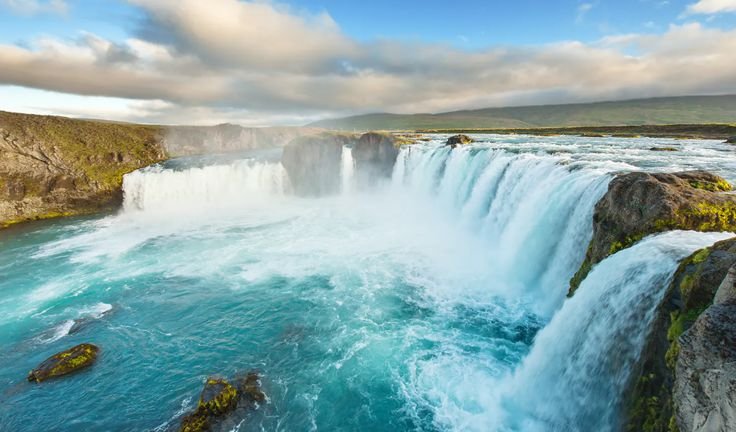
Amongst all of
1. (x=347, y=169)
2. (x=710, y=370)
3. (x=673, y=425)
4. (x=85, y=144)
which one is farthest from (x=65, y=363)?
(x=85, y=144)

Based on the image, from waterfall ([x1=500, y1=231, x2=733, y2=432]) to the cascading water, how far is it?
47 mm

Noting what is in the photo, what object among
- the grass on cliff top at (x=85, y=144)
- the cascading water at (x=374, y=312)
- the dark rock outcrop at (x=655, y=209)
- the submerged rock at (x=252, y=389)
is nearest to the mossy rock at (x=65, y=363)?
the cascading water at (x=374, y=312)

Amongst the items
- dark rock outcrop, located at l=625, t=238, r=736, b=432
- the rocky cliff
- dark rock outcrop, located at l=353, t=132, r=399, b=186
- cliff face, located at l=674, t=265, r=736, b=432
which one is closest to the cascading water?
dark rock outcrop, located at l=625, t=238, r=736, b=432

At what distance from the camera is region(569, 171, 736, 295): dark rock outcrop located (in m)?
9.80

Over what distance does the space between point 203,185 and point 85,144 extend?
19.6 metres

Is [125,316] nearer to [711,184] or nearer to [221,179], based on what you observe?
[711,184]

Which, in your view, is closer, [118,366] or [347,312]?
[118,366]

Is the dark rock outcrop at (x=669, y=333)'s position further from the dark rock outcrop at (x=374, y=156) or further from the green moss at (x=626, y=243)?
the dark rock outcrop at (x=374, y=156)

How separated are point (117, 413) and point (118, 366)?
2.97 m

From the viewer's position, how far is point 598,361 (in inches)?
320

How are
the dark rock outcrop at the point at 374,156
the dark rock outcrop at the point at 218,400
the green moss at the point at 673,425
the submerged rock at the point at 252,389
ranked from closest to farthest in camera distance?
the green moss at the point at 673,425
the dark rock outcrop at the point at 218,400
the submerged rock at the point at 252,389
the dark rock outcrop at the point at 374,156

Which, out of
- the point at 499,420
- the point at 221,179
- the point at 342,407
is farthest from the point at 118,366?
the point at 221,179

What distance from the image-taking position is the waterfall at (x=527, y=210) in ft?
49.1

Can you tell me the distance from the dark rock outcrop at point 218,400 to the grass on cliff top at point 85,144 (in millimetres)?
45062
